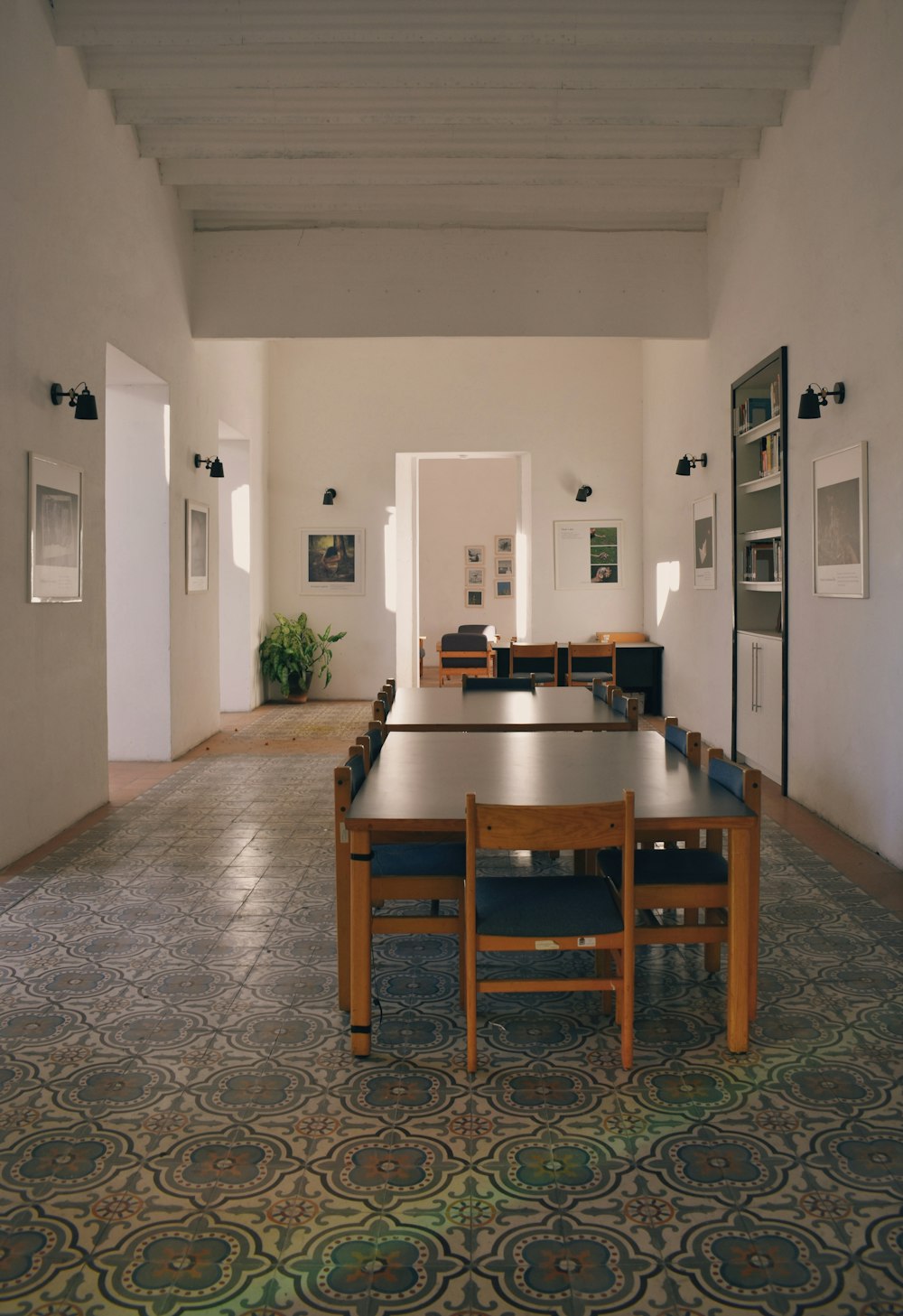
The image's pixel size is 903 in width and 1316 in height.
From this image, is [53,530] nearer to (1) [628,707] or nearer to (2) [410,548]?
(1) [628,707]

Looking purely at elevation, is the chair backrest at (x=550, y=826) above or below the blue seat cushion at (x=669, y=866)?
above

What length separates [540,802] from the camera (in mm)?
3242

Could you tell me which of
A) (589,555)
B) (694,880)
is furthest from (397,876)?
(589,555)

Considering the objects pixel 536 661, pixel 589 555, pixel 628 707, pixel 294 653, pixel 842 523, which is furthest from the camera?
pixel 589 555

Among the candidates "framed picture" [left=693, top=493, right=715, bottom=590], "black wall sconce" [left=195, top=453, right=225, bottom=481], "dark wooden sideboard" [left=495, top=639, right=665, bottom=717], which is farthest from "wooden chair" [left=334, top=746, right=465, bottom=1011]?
"dark wooden sideboard" [left=495, top=639, right=665, bottom=717]

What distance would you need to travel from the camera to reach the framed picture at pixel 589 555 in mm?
12375

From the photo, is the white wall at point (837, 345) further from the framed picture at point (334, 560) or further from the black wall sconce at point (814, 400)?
the framed picture at point (334, 560)

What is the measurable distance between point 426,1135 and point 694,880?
1162mm

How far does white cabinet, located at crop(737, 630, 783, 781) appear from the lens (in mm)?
7082

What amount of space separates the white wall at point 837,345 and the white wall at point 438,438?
12.5 ft

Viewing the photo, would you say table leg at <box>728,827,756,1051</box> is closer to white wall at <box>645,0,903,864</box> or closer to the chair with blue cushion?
the chair with blue cushion

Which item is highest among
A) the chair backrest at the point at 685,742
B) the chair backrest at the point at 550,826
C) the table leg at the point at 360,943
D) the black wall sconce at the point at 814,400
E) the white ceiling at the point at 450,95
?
the white ceiling at the point at 450,95

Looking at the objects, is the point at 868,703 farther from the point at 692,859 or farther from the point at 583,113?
the point at 583,113

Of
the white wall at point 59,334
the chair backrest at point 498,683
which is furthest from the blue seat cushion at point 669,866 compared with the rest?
the white wall at point 59,334
